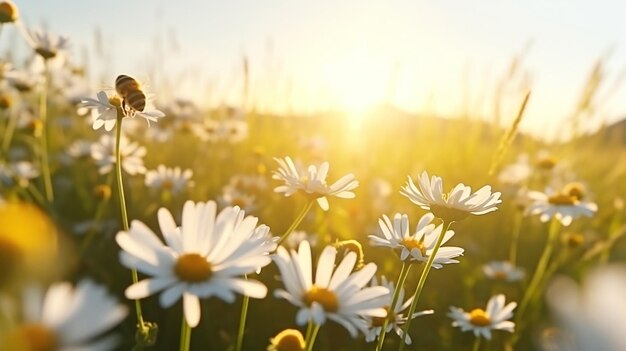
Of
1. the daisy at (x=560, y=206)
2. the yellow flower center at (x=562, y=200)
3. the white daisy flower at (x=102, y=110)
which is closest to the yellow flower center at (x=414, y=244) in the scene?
the white daisy flower at (x=102, y=110)

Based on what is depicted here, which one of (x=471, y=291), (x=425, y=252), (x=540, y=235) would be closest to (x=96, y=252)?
(x=471, y=291)

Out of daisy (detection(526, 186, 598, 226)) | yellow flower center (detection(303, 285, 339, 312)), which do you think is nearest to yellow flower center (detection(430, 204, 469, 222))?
yellow flower center (detection(303, 285, 339, 312))

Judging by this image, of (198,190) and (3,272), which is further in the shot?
(198,190)

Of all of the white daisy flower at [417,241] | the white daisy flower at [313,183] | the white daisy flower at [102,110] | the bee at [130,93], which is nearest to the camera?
the white daisy flower at [417,241]

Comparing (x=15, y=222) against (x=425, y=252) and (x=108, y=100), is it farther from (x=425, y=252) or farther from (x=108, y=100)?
(x=108, y=100)

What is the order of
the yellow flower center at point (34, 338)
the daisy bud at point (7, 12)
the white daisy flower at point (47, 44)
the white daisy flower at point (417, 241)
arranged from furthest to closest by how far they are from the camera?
the white daisy flower at point (47, 44) → the daisy bud at point (7, 12) → the white daisy flower at point (417, 241) → the yellow flower center at point (34, 338)

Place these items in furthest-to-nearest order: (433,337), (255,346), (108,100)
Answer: (433,337), (255,346), (108,100)

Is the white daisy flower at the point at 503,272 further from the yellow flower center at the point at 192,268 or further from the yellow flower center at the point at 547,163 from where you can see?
the yellow flower center at the point at 192,268

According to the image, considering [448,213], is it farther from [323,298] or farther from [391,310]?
[323,298]
